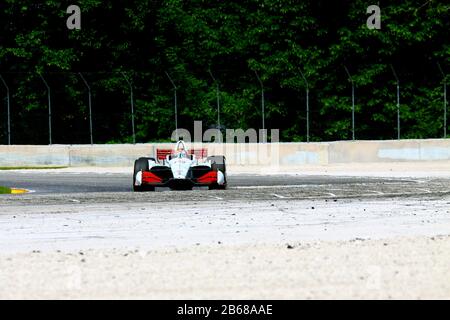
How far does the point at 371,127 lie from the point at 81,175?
→ 12290 mm

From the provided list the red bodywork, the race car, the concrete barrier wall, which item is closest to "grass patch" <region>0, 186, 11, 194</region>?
the race car

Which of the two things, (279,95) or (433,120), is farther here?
(279,95)

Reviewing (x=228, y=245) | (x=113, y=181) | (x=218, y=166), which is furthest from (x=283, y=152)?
(x=228, y=245)

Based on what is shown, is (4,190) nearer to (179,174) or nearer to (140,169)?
(140,169)

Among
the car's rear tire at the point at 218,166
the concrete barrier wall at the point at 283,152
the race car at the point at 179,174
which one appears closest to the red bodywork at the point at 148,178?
the race car at the point at 179,174

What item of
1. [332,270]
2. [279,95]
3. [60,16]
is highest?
[60,16]

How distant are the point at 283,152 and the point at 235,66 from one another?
13.6m

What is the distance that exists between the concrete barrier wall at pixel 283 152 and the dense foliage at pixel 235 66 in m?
1.70

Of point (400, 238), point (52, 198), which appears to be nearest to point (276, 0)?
point (52, 198)

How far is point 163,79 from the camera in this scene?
155ft

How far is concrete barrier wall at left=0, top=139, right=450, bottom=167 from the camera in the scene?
34656mm

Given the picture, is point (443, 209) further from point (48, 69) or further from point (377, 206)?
point (48, 69)

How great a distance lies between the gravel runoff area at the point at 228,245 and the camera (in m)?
9.77

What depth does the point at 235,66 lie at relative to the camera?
157 feet
